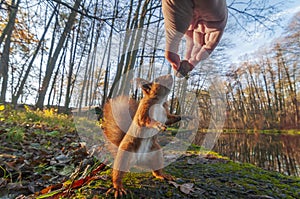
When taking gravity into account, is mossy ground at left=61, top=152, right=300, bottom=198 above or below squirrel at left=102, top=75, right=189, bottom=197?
below

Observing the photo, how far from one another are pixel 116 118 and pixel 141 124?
0.18 meters

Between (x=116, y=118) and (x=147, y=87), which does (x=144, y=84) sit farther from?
(x=116, y=118)

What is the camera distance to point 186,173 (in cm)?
130

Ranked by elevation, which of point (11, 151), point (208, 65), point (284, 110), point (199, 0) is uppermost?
point (284, 110)

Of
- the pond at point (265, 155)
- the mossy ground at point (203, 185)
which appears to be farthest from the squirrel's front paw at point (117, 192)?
the pond at point (265, 155)

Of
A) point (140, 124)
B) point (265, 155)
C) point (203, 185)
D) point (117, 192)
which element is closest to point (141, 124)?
point (140, 124)

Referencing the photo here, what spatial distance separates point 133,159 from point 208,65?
28.9 inches

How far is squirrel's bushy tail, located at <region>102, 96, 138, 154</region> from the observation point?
113 cm

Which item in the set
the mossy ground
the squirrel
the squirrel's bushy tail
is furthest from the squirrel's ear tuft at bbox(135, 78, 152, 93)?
the mossy ground

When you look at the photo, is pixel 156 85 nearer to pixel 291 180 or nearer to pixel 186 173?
pixel 186 173

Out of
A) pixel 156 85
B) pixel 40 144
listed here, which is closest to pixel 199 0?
pixel 156 85

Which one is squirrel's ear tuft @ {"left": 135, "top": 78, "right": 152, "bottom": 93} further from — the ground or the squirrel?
the ground

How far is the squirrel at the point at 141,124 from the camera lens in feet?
3.37

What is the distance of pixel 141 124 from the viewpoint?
1063mm
